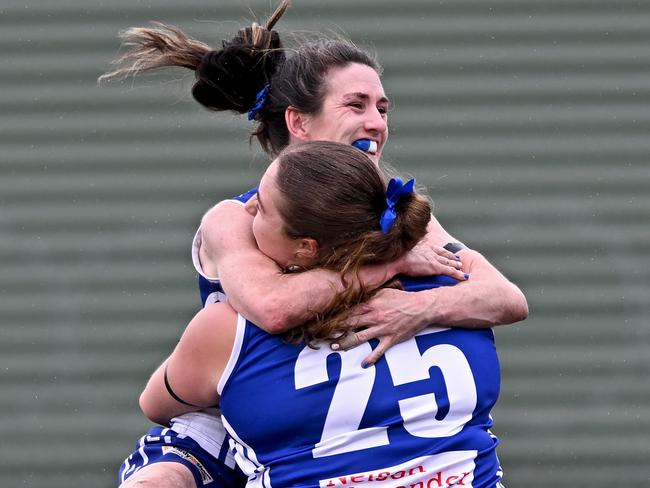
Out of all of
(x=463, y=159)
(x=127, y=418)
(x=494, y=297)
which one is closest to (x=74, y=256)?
(x=127, y=418)

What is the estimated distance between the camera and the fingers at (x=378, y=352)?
2.29 meters

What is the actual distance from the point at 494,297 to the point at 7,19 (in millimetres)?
3212

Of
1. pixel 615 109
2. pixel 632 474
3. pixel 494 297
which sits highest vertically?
pixel 615 109

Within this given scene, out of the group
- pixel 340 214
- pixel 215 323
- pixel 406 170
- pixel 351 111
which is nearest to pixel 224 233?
pixel 215 323

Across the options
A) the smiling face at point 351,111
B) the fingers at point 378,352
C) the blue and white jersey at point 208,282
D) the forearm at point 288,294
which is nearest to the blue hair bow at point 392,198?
the forearm at point 288,294

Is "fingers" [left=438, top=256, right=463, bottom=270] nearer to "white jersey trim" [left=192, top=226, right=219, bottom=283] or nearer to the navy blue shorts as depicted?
"white jersey trim" [left=192, top=226, right=219, bottom=283]

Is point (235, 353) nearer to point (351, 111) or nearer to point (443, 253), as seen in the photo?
point (443, 253)

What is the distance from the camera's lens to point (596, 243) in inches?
190

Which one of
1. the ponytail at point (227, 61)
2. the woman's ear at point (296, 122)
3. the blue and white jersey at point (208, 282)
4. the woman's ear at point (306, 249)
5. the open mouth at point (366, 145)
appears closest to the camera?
the woman's ear at point (306, 249)

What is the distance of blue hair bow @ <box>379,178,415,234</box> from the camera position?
7.53 ft

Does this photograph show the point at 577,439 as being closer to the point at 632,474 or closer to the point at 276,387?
the point at 632,474

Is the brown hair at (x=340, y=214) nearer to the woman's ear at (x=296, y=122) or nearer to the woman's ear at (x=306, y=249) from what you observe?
the woman's ear at (x=306, y=249)

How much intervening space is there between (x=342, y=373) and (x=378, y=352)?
9cm

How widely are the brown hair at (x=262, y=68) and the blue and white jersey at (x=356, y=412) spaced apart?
1091mm
